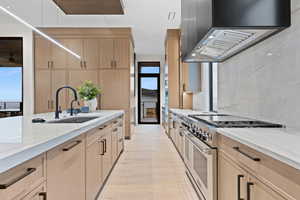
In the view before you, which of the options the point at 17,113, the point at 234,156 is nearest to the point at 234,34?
the point at 234,156

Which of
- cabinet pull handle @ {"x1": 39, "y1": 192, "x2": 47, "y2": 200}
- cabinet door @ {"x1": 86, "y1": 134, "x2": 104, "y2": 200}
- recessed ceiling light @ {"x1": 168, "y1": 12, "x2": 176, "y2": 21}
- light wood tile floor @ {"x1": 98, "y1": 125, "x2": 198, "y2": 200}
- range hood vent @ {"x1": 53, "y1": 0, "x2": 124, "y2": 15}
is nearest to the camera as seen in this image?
cabinet pull handle @ {"x1": 39, "y1": 192, "x2": 47, "y2": 200}

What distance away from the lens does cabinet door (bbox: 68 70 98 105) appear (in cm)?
670

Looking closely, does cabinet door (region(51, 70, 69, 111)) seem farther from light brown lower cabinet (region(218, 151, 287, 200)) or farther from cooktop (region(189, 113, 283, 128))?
light brown lower cabinet (region(218, 151, 287, 200))

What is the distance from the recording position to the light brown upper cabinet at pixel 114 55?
265 inches

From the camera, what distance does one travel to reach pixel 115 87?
6727 millimetres

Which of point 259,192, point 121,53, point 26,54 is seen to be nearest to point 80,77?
point 121,53

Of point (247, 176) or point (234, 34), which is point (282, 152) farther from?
point (234, 34)

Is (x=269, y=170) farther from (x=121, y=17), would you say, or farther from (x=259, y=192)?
(x=121, y=17)

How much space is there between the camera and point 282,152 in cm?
104

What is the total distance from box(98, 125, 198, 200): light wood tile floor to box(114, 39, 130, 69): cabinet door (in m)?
2.32

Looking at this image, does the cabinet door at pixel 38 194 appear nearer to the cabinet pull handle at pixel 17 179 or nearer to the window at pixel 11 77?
the cabinet pull handle at pixel 17 179

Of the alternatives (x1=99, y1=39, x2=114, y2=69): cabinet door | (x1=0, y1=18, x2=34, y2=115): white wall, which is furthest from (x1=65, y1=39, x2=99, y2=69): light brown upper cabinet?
(x1=0, y1=18, x2=34, y2=115): white wall

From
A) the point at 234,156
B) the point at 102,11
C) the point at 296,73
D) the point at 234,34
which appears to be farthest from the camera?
the point at 102,11

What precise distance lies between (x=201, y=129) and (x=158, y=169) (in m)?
1.83
